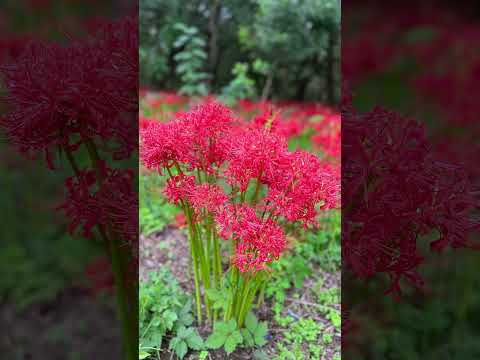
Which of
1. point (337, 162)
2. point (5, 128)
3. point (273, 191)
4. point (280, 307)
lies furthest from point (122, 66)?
point (337, 162)

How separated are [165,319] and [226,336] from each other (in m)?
0.16

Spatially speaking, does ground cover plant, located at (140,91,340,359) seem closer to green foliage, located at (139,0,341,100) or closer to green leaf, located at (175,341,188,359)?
green leaf, located at (175,341,188,359)

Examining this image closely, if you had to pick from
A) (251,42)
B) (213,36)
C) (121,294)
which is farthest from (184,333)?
(213,36)

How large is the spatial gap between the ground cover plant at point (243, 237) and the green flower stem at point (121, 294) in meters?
0.09

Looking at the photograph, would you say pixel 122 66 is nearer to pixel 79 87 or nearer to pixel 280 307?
pixel 79 87

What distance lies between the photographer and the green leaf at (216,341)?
0.82 metres

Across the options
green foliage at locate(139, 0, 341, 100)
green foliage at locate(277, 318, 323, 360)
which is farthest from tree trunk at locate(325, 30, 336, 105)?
green foliage at locate(277, 318, 323, 360)

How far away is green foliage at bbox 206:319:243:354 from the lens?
0.82 meters

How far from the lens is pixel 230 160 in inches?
27.0

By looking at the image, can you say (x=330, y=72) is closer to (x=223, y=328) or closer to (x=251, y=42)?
(x=251, y=42)

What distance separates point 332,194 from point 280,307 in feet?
1.68

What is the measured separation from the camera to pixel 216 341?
2.72 feet

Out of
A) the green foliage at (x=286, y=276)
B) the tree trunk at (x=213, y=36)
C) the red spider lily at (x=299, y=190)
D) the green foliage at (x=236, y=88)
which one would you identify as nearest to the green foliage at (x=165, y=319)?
the green foliage at (x=286, y=276)

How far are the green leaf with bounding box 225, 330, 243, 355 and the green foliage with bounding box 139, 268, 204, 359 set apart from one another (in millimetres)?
61
